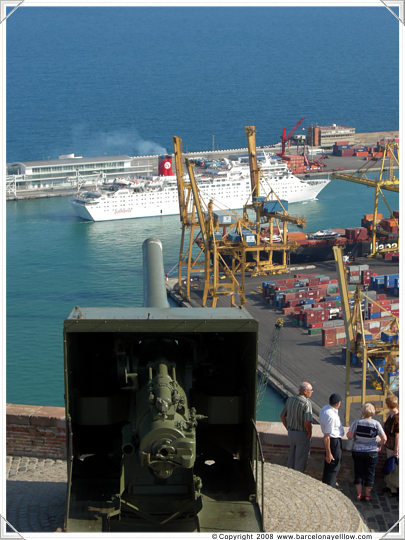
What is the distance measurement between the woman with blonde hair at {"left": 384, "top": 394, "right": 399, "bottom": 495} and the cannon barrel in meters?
1.70

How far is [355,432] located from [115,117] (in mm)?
77235

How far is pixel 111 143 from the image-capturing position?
73.2 meters

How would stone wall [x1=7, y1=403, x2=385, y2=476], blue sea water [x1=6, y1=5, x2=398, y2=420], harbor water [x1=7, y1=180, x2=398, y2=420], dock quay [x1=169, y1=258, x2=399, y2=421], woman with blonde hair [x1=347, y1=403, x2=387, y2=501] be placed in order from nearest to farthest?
woman with blonde hair [x1=347, y1=403, x2=387, y2=501] → stone wall [x1=7, y1=403, x2=385, y2=476] → dock quay [x1=169, y1=258, x2=399, y2=421] → harbor water [x1=7, y1=180, x2=398, y2=420] → blue sea water [x1=6, y1=5, x2=398, y2=420]

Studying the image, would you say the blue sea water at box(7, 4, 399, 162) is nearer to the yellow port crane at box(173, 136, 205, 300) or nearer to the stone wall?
the yellow port crane at box(173, 136, 205, 300)

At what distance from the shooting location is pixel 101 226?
4825cm

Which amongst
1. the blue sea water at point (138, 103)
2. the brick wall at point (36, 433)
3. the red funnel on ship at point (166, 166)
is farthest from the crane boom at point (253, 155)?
the brick wall at point (36, 433)

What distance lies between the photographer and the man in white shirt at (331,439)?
6.24m

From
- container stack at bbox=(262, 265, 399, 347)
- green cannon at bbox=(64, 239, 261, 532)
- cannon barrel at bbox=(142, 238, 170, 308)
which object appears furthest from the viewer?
container stack at bbox=(262, 265, 399, 347)

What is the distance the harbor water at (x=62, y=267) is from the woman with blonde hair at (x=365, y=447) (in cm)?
1558

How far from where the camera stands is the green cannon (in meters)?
4.97

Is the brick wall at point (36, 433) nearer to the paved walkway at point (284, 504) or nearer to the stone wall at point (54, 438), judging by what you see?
the stone wall at point (54, 438)

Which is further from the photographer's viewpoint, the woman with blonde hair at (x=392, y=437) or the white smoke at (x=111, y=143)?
the white smoke at (x=111, y=143)

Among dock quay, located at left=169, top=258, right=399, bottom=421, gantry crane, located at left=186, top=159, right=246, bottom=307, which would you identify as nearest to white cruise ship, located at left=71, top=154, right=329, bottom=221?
gantry crane, located at left=186, top=159, right=246, bottom=307

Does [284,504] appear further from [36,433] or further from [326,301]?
[326,301]
